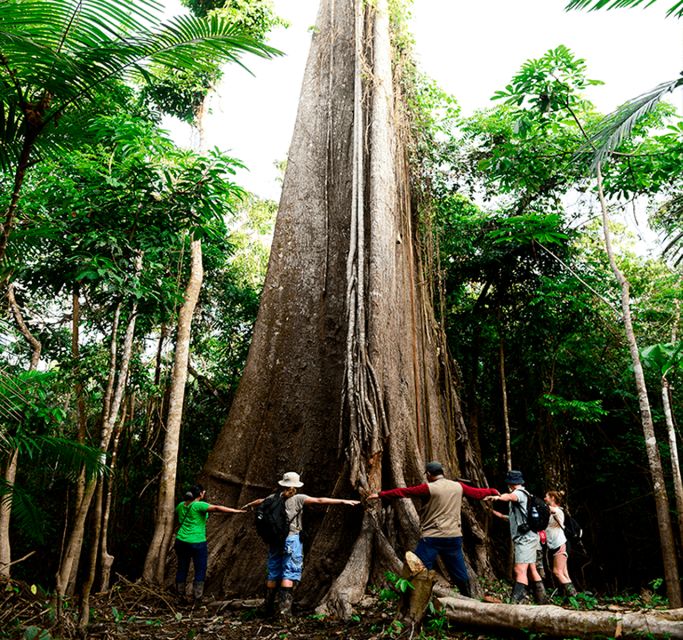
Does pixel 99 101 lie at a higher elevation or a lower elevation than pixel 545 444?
higher

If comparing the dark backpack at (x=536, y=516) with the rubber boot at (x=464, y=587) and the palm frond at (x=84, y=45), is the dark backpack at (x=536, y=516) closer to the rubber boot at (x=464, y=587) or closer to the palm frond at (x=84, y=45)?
the rubber boot at (x=464, y=587)

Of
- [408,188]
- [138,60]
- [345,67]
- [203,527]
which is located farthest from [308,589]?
[345,67]

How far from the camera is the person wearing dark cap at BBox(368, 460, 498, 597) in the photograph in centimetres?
426

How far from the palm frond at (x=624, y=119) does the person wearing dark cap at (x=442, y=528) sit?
3333mm

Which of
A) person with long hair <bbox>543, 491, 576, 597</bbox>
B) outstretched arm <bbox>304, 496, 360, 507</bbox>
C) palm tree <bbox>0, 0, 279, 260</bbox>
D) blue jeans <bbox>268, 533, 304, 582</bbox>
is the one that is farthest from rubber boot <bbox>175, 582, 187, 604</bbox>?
palm tree <bbox>0, 0, 279, 260</bbox>

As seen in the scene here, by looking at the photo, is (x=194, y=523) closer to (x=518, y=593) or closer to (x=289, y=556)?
(x=289, y=556)

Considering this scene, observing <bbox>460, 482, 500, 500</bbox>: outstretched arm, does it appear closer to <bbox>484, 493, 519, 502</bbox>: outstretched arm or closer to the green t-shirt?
<bbox>484, 493, 519, 502</bbox>: outstretched arm

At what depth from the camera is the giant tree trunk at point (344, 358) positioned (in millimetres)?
4652

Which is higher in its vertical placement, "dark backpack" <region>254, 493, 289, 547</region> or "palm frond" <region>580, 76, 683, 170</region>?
"palm frond" <region>580, 76, 683, 170</region>

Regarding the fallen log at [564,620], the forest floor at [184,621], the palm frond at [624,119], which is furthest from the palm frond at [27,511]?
the palm frond at [624,119]

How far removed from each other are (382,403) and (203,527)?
213cm

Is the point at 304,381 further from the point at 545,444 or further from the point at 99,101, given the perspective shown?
the point at 545,444

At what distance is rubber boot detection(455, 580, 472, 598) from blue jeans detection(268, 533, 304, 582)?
1.24 m

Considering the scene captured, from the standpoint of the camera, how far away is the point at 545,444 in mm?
8922
